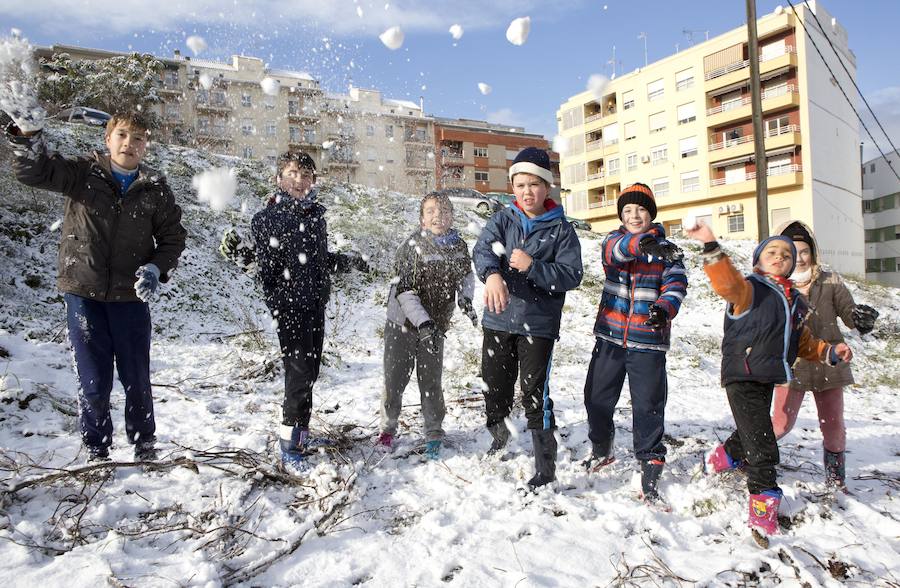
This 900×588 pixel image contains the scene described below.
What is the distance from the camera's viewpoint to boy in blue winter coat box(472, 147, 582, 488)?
2.80 meters

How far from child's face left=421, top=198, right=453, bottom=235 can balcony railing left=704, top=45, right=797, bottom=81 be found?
35226 millimetres

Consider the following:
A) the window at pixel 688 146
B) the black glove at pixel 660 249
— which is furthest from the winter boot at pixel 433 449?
the window at pixel 688 146

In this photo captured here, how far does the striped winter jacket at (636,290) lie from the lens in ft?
9.25

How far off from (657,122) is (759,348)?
3784 centimetres

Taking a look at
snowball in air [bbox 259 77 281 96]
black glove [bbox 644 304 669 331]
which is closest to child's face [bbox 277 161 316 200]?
black glove [bbox 644 304 669 331]

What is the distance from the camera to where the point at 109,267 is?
2758 mm

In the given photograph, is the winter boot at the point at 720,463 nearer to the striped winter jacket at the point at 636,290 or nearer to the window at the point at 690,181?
the striped winter jacket at the point at 636,290

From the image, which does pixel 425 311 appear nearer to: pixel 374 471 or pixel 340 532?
pixel 374 471

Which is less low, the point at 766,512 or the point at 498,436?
the point at 498,436

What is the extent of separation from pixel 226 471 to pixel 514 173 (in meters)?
2.49

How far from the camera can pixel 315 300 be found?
3.12 metres

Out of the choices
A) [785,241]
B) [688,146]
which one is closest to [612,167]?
[688,146]

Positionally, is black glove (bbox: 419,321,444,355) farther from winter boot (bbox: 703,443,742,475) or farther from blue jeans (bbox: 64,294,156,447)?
winter boot (bbox: 703,443,742,475)

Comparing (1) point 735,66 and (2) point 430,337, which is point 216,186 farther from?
(1) point 735,66
